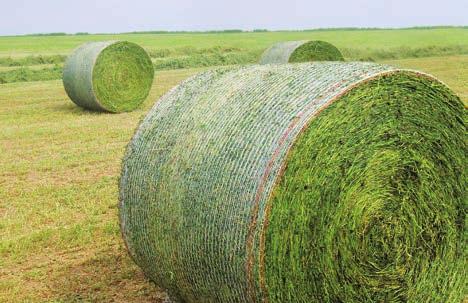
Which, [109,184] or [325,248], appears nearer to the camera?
[325,248]

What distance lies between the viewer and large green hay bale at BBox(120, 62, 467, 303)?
437cm

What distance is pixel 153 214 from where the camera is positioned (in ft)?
17.0

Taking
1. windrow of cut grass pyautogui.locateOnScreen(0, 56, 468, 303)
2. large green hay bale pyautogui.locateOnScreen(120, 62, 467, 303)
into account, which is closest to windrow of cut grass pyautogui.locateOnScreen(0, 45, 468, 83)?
windrow of cut grass pyautogui.locateOnScreen(0, 56, 468, 303)

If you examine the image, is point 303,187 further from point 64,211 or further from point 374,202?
point 64,211

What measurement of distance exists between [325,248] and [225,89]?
1503 mm

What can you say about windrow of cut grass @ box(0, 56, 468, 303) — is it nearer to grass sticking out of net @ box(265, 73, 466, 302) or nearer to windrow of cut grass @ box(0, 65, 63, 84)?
grass sticking out of net @ box(265, 73, 466, 302)

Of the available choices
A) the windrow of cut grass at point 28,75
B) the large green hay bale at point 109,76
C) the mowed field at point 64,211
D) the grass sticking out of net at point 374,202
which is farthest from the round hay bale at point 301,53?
the windrow of cut grass at point 28,75

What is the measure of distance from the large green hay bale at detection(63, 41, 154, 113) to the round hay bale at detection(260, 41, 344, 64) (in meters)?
3.53

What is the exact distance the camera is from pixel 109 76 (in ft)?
55.8

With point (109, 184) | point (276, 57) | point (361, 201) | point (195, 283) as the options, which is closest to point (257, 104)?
point (361, 201)

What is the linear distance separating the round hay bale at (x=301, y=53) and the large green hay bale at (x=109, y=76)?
3.53 metres

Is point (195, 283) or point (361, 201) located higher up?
point (361, 201)

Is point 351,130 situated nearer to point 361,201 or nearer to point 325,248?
point 361,201

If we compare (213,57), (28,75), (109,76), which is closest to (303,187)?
(109,76)
